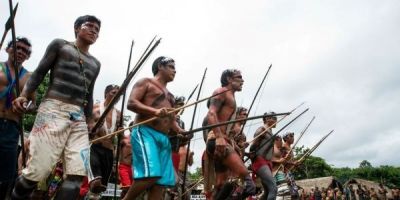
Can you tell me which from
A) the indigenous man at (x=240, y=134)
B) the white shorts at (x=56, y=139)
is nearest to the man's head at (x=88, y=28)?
the white shorts at (x=56, y=139)

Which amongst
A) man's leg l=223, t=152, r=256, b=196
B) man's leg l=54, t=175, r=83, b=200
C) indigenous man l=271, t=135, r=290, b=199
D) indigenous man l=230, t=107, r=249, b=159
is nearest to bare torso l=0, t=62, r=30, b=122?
man's leg l=54, t=175, r=83, b=200

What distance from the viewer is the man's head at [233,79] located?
20.3 feet

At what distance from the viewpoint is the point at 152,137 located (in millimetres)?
4383

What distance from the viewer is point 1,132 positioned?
4.18m

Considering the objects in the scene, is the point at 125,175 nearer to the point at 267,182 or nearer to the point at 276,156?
the point at 267,182

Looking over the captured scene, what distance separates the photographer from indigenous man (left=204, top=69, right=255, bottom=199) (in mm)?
5555

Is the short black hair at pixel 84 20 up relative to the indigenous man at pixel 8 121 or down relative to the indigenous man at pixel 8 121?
up

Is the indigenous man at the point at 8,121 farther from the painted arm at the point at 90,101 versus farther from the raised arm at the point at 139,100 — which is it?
the raised arm at the point at 139,100

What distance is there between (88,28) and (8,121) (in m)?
1.41

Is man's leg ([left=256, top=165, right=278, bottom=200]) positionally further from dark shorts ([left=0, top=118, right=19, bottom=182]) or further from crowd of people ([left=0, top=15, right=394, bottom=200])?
dark shorts ([left=0, top=118, right=19, bottom=182])

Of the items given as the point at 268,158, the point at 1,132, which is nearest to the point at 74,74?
the point at 1,132

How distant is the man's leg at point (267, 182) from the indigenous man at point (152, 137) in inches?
106

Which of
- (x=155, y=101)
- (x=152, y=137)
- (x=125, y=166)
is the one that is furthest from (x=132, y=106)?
(x=125, y=166)

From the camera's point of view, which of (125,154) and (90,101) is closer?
(90,101)
